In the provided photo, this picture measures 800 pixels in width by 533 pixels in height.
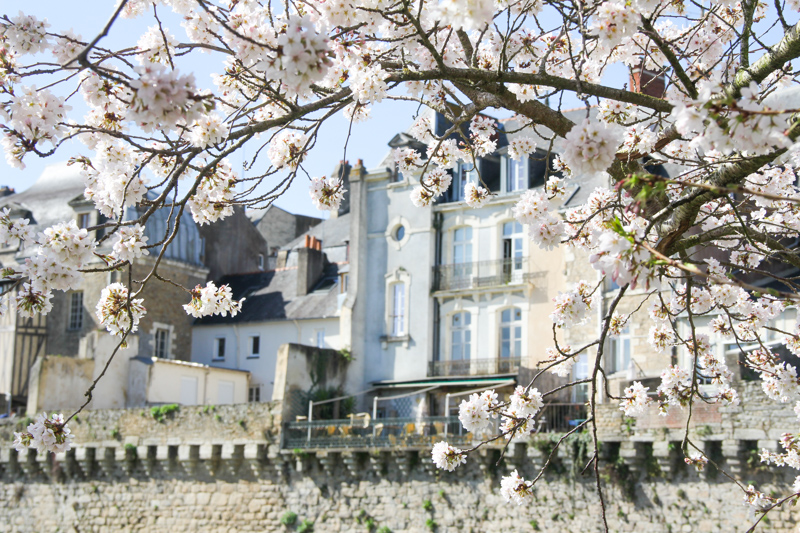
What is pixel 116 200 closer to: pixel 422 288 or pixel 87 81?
pixel 87 81

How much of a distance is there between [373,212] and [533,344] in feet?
19.2

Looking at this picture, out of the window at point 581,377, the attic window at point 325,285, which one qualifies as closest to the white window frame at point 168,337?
the attic window at point 325,285

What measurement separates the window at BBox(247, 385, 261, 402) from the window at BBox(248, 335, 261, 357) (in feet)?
3.26

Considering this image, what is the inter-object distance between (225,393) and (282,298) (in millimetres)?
3597

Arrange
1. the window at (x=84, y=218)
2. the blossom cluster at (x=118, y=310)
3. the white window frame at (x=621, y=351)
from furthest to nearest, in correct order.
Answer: the window at (x=84, y=218) < the white window frame at (x=621, y=351) < the blossom cluster at (x=118, y=310)

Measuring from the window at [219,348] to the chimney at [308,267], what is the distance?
2685mm

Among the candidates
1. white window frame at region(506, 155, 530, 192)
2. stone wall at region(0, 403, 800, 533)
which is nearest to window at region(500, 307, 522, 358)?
white window frame at region(506, 155, 530, 192)

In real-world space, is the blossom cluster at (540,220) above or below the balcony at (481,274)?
below

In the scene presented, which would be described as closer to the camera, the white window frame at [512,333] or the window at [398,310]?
the white window frame at [512,333]

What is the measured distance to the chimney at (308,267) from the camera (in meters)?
28.5

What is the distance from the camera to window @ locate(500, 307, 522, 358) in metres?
23.2

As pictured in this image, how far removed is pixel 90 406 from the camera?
2558 centimetres

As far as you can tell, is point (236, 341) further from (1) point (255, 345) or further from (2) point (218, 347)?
(2) point (218, 347)

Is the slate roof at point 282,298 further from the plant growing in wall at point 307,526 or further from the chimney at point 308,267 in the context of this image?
the plant growing in wall at point 307,526
